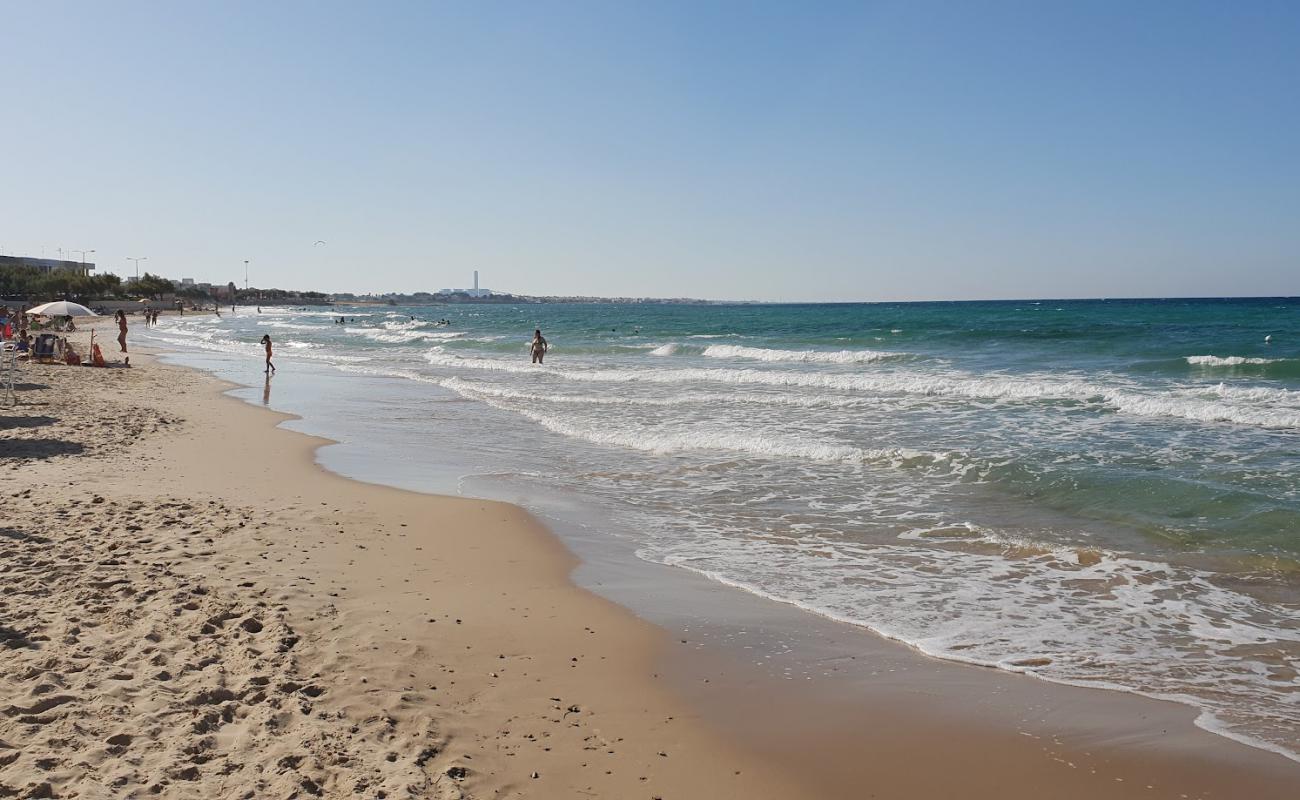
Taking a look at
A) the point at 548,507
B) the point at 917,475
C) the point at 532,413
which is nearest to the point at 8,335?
the point at 532,413

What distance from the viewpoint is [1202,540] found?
8641mm

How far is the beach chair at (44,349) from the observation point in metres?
27.2

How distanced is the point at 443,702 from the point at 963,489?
322 inches

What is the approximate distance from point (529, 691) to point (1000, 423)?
45.0ft

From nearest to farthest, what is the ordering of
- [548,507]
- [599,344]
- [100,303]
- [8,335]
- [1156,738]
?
[1156,738] < [548,507] < [8,335] < [599,344] < [100,303]

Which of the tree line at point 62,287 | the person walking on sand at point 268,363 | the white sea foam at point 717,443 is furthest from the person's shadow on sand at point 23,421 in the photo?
the tree line at point 62,287

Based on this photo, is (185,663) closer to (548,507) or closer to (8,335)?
(548,507)

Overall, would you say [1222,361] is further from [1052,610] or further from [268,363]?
[268,363]

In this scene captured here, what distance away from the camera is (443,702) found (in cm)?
477

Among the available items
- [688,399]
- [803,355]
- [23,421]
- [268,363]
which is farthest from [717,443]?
[803,355]

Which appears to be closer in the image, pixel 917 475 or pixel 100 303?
pixel 917 475

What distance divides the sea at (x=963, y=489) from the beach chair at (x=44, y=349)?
6.66m

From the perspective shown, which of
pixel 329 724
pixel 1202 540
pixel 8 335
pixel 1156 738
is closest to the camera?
pixel 329 724

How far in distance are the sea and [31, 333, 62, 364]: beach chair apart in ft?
21.8
